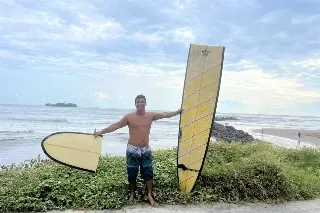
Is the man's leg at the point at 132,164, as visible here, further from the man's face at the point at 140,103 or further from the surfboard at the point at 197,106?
the surfboard at the point at 197,106

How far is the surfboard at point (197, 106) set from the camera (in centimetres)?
595

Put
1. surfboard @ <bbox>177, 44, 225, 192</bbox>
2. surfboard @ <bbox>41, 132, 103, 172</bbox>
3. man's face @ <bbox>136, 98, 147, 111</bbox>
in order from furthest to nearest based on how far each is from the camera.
A: surfboard @ <bbox>177, 44, 225, 192</bbox> → surfboard @ <bbox>41, 132, 103, 172</bbox> → man's face @ <bbox>136, 98, 147, 111</bbox>

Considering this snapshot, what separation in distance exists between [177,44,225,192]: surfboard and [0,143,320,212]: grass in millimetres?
336

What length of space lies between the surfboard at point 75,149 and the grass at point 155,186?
30 cm

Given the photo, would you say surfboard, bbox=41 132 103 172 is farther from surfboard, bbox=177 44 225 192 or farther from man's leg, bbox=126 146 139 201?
surfboard, bbox=177 44 225 192

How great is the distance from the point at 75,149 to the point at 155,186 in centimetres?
138

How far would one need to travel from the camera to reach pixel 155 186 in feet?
19.3

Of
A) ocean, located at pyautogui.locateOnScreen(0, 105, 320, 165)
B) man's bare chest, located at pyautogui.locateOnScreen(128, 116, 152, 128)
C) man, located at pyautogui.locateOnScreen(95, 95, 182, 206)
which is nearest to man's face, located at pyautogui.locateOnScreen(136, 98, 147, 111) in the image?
man, located at pyautogui.locateOnScreen(95, 95, 182, 206)

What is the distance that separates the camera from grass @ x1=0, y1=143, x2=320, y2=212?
530 centimetres

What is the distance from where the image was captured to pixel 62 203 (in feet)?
17.4

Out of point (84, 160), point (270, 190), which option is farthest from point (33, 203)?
point (270, 190)

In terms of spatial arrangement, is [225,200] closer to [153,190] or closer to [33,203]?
[153,190]

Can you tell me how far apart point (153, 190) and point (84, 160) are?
1.17 meters

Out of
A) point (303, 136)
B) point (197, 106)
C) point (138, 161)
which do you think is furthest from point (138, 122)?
point (303, 136)
